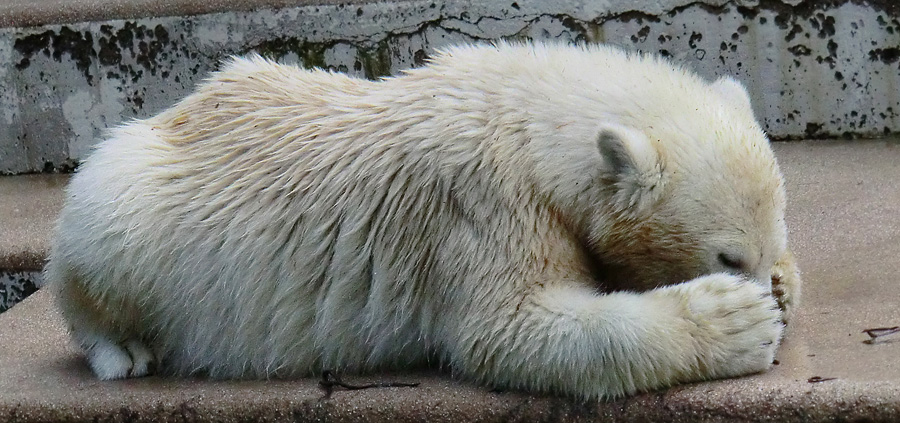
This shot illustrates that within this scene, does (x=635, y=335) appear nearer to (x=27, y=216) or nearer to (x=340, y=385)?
(x=340, y=385)

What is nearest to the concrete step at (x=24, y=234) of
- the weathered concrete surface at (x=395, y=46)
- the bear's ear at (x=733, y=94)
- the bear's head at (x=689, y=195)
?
the weathered concrete surface at (x=395, y=46)

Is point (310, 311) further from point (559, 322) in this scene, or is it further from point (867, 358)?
point (867, 358)

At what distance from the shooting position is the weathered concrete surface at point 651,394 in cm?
217

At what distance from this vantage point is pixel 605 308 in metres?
2.25

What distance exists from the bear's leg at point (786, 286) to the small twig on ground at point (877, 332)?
0.60ft

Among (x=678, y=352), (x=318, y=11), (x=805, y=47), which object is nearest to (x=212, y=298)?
(x=678, y=352)

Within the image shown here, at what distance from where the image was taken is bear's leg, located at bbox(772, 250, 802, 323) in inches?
101

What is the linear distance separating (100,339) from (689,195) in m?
1.57

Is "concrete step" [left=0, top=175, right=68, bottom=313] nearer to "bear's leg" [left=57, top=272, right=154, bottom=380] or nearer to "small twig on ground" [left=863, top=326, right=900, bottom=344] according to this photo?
"bear's leg" [left=57, top=272, right=154, bottom=380]

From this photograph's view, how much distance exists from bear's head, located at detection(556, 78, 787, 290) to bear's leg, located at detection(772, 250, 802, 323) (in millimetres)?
213

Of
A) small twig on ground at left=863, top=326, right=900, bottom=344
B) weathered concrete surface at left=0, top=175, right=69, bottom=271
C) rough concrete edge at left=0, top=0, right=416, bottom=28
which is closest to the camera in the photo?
small twig on ground at left=863, top=326, right=900, bottom=344

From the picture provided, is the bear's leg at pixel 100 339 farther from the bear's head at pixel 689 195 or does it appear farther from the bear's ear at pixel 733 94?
the bear's ear at pixel 733 94

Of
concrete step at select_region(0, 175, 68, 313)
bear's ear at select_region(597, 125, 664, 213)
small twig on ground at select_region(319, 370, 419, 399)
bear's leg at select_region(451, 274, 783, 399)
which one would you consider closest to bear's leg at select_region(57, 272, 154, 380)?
small twig on ground at select_region(319, 370, 419, 399)

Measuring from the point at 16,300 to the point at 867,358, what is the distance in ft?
10.0
